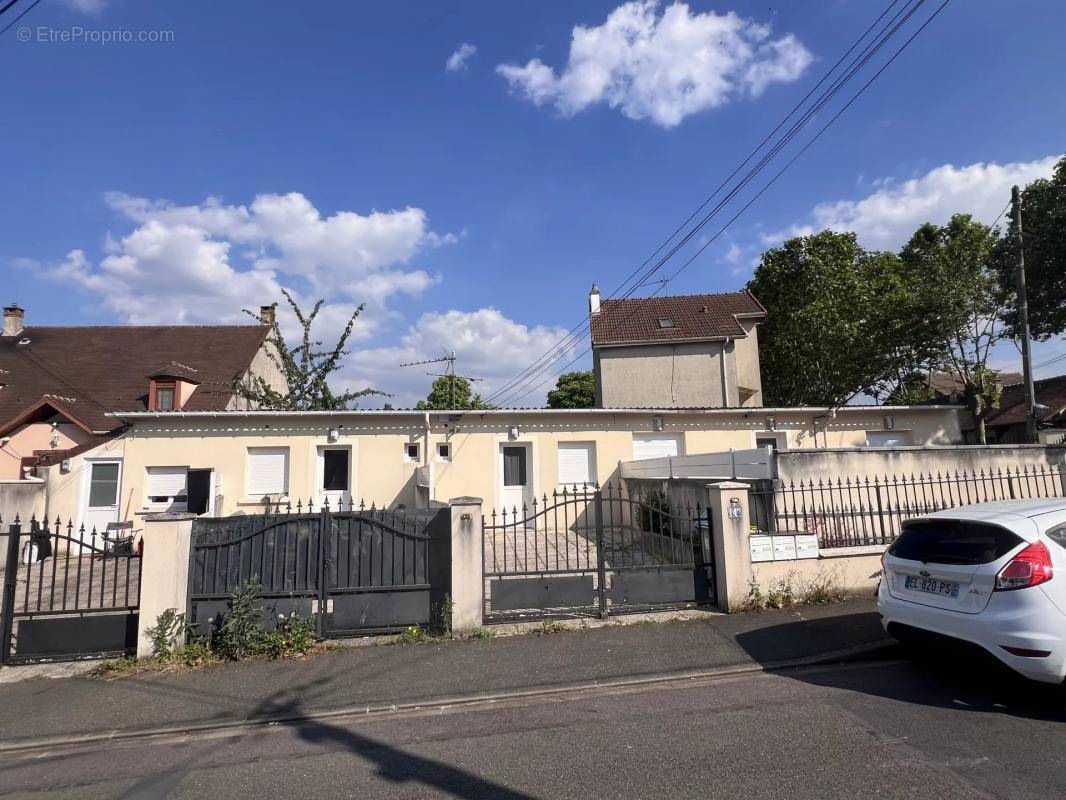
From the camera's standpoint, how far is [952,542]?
14.7 ft

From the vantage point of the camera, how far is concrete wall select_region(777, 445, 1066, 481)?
8.50 m

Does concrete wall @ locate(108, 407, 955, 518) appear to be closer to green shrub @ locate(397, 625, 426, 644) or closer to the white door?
the white door

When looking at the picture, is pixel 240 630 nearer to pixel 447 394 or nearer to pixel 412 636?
pixel 412 636

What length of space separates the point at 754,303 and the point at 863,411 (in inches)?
382

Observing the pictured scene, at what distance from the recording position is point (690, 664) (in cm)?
532

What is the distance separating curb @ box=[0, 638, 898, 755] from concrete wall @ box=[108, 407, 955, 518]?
29.8 feet

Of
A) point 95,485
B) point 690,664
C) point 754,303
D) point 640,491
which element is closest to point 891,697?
point 690,664

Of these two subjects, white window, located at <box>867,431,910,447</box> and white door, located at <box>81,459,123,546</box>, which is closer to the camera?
white door, located at <box>81,459,123,546</box>

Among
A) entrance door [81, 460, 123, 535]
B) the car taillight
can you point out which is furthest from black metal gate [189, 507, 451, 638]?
entrance door [81, 460, 123, 535]

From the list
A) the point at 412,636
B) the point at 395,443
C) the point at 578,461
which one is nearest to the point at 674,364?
the point at 578,461

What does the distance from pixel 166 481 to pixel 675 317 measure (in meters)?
19.6

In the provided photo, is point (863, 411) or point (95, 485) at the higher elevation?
point (863, 411)

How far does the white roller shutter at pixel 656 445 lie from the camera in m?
15.4

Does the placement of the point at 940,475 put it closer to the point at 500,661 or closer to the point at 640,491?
the point at 640,491
